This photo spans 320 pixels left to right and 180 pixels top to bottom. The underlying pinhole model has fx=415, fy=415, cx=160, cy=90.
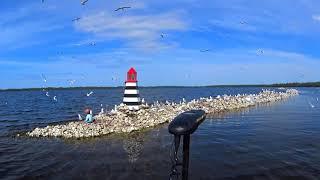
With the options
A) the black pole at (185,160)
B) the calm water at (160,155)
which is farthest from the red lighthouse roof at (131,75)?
the black pole at (185,160)

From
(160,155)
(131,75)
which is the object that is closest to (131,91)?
(131,75)

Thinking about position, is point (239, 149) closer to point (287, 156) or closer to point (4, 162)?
point (287, 156)

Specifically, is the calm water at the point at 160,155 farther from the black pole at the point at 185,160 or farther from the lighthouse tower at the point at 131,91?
the black pole at the point at 185,160

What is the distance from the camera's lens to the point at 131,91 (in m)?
23.4

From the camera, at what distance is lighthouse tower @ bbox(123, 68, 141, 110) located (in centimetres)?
2322

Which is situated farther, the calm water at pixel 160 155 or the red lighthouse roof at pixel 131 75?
the red lighthouse roof at pixel 131 75

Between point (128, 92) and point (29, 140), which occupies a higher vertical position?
point (128, 92)

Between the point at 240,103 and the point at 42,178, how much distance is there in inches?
990

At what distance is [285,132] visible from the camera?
18.6 meters

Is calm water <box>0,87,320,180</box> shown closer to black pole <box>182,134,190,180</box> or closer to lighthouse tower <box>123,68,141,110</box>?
lighthouse tower <box>123,68,141,110</box>

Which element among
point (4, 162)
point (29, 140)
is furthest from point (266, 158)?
point (29, 140)

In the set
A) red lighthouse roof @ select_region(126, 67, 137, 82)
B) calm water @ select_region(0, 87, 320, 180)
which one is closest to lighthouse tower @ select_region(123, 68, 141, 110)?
red lighthouse roof @ select_region(126, 67, 137, 82)

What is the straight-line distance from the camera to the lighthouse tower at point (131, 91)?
76.2 feet

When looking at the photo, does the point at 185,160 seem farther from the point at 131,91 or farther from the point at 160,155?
the point at 131,91
